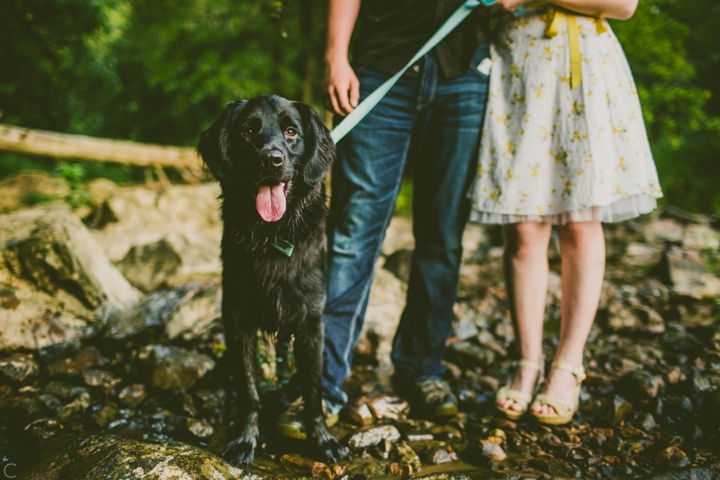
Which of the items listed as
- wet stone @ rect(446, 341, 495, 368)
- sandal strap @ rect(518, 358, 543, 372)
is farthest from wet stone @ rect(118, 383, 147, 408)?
sandal strap @ rect(518, 358, 543, 372)

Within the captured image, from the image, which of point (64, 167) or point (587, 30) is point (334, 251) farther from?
point (64, 167)

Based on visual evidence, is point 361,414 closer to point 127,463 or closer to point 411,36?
point 127,463

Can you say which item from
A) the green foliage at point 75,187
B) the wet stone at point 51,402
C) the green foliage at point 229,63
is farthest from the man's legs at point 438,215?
the green foliage at point 75,187

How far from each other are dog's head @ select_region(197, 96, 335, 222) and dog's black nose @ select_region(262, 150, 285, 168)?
60 mm

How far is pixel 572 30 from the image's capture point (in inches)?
80.7

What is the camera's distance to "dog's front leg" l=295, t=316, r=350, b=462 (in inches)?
78.9

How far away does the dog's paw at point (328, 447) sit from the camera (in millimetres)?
1913

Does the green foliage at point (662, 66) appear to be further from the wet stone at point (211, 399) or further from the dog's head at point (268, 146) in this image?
the wet stone at point (211, 399)

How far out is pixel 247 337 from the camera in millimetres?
2027

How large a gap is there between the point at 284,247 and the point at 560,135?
144cm

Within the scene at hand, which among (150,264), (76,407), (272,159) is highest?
(272,159)

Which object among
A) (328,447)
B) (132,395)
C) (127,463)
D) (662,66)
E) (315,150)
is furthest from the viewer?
(662,66)

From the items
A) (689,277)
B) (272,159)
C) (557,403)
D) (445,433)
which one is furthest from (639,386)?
(689,277)

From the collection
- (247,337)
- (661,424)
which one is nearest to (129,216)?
(247,337)
